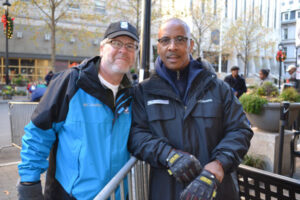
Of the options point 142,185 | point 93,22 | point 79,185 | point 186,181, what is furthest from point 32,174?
point 93,22

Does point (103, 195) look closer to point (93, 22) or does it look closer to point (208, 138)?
point (208, 138)

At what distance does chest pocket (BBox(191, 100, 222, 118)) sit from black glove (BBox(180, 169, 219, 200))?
0.46 m

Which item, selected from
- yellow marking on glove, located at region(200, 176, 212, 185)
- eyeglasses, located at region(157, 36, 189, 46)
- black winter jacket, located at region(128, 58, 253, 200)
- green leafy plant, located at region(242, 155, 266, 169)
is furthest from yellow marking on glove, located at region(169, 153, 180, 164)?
green leafy plant, located at region(242, 155, 266, 169)

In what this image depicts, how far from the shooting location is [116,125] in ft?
7.16

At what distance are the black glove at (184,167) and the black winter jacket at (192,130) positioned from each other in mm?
128

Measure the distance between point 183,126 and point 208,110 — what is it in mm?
230

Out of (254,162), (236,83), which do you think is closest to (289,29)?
(236,83)

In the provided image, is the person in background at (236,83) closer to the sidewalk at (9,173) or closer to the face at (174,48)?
the sidewalk at (9,173)

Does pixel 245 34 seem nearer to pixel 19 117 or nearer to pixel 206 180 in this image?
pixel 19 117

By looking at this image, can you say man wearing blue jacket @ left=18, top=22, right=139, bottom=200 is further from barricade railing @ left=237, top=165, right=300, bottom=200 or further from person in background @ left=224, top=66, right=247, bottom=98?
person in background @ left=224, top=66, right=247, bottom=98

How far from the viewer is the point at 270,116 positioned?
4.78 meters

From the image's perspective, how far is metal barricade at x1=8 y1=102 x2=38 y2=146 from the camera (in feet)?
17.3

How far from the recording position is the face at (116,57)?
2.30 metres

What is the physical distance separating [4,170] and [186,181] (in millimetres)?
4633
